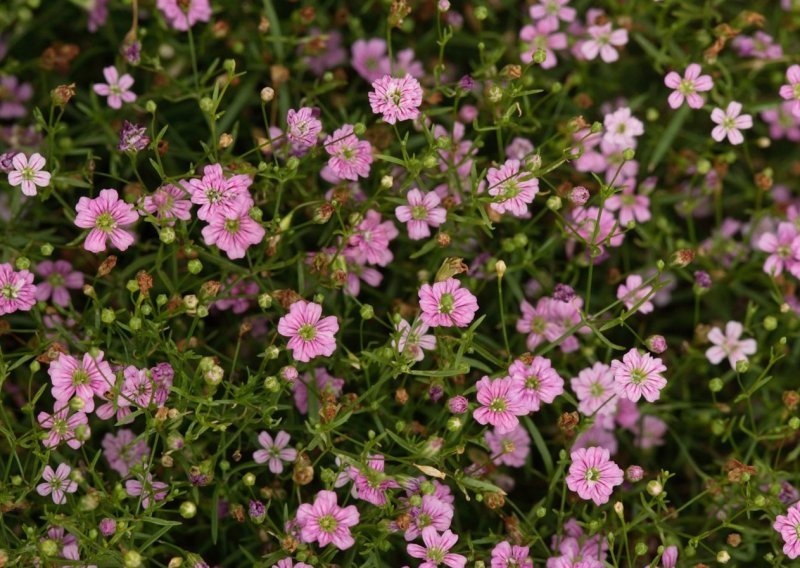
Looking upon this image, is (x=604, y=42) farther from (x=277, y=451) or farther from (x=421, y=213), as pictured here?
(x=277, y=451)

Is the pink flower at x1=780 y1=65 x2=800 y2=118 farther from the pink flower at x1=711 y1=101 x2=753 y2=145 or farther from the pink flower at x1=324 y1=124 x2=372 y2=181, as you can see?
the pink flower at x1=324 y1=124 x2=372 y2=181

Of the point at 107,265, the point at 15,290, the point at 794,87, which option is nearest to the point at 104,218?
the point at 107,265

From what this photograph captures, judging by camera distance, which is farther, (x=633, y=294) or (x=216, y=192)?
(x=633, y=294)

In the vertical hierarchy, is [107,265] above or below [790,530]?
above

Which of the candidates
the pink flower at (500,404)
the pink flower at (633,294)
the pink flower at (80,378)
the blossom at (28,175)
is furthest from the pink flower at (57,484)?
the pink flower at (633,294)

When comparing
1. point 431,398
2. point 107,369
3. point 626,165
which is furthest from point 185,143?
point 626,165

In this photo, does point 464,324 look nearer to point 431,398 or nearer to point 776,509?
point 431,398

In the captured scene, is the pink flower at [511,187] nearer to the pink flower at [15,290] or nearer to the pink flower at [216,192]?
the pink flower at [216,192]
